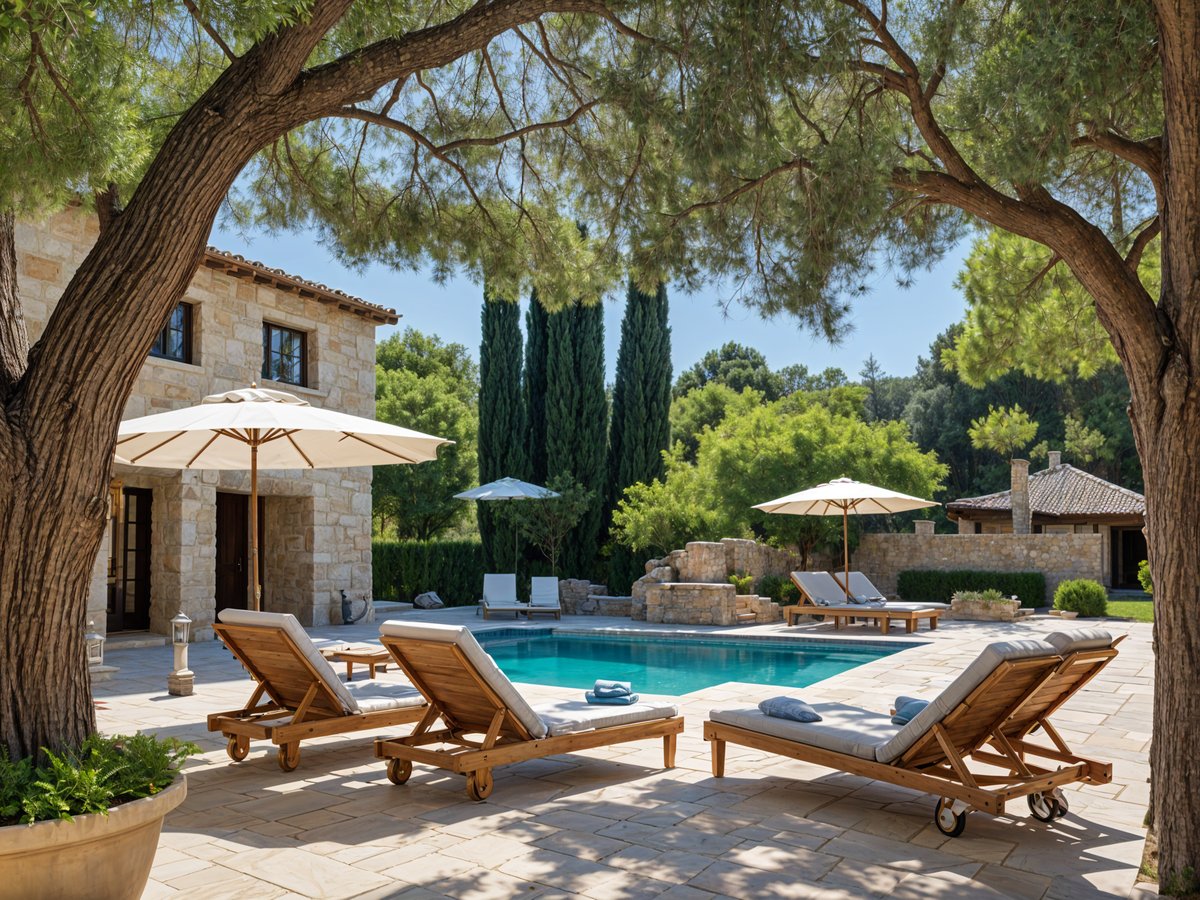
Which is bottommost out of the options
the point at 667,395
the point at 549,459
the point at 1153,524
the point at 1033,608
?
the point at 1033,608

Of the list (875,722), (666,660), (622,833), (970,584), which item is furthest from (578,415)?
(622,833)

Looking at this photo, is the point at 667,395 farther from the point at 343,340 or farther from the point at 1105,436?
the point at 1105,436

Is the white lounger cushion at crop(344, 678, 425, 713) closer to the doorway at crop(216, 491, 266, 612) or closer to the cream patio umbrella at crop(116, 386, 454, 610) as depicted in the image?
the cream patio umbrella at crop(116, 386, 454, 610)

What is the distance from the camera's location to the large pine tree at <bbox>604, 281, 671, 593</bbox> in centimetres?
2158

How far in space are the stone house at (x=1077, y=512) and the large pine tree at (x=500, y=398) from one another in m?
13.3

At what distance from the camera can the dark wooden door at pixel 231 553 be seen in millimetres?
14086

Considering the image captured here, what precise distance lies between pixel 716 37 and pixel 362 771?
4.28 meters

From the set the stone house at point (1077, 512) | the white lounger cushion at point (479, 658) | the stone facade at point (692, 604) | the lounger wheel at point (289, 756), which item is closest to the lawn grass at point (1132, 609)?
the stone house at point (1077, 512)

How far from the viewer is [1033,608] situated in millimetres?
17531

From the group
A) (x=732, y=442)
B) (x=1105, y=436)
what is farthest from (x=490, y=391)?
(x=1105, y=436)

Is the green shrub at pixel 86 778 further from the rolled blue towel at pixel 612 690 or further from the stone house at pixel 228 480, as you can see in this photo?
the stone house at pixel 228 480

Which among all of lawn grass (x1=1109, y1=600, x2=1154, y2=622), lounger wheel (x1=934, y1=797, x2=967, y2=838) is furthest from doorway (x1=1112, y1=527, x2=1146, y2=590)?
lounger wheel (x1=934, y1=797, x2=967, y2=838)

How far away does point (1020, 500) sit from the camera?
22.9 metres

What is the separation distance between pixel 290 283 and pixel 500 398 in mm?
8357
